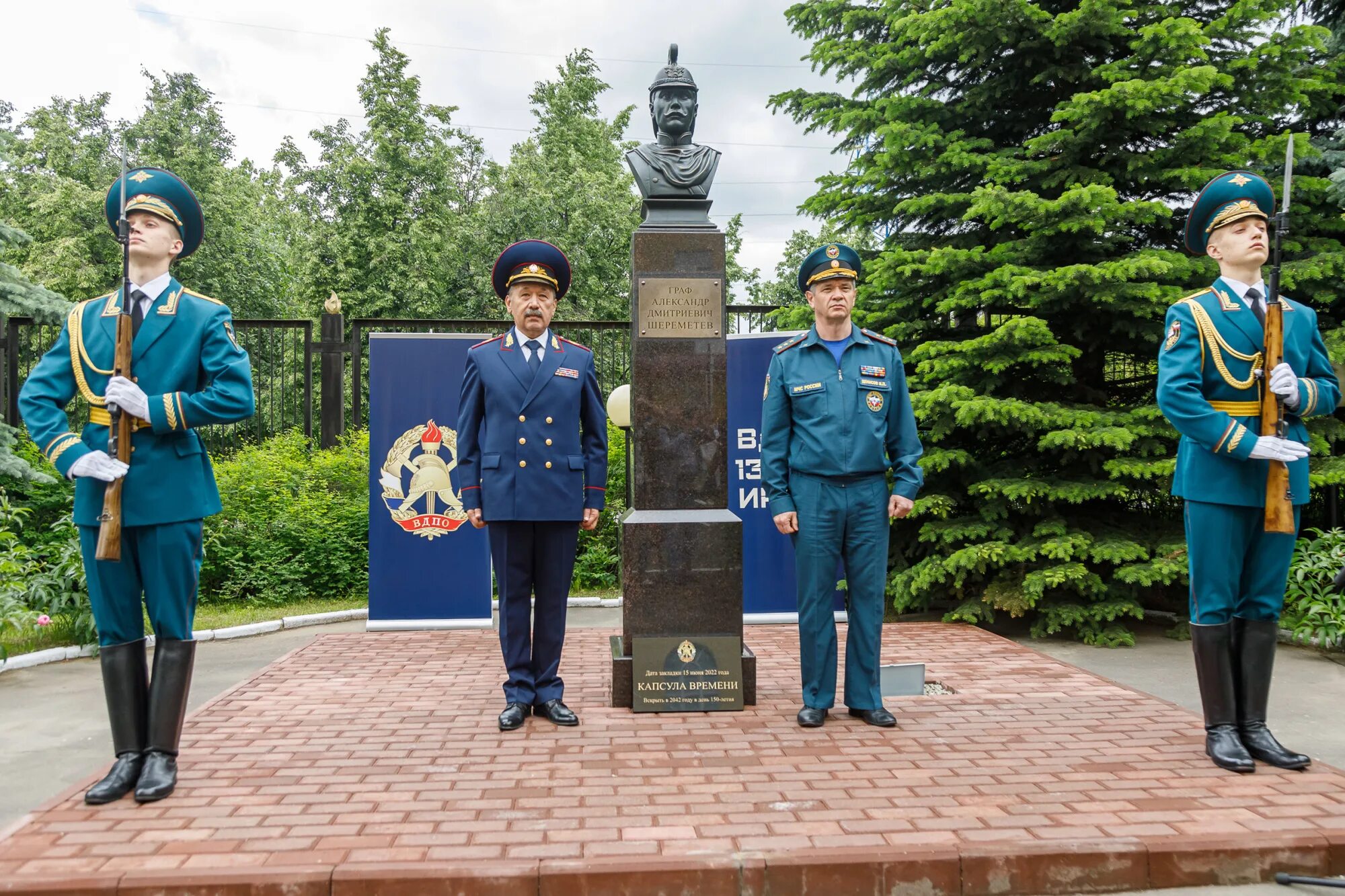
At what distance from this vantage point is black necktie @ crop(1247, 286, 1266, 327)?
3.95 meters

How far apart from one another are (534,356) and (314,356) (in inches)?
300

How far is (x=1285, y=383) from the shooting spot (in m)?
3.74

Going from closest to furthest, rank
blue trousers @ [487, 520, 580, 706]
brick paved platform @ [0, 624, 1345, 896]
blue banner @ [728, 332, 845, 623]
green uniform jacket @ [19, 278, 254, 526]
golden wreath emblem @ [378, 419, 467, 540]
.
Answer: brick paved platform @ [0, 624, 1345, 896], green uniform jacket @ [19, 278, 254, 526], blue trousers @ [487, 520, 580, 706], golden wreath emblem @ [378, 419, 467, 540], blue banner @ [728, 332, 845, 623]

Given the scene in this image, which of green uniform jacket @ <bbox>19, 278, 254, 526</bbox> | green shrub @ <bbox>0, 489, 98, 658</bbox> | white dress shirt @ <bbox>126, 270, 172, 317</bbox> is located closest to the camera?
green uniform jacket @ <bbox>19, 278, 254, 526</bbox>

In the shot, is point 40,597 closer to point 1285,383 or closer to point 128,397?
point 128,397

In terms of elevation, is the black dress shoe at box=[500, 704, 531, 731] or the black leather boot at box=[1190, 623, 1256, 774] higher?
the black leather boot at box=[1190, 623, 1256, 774]

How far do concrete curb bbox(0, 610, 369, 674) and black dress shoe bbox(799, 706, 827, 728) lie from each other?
3.67 m

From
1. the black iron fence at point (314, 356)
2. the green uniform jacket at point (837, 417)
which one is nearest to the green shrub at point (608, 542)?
the black iron fence at point (314, 356)

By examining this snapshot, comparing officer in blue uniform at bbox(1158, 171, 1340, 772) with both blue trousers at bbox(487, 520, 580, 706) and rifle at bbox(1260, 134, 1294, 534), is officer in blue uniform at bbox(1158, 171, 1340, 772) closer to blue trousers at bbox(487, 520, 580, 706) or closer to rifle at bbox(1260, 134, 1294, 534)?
rifle at bbox(1260, 134, 1294, 534)

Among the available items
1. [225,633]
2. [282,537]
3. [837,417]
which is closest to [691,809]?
[837,417]

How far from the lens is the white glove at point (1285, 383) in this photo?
3746mm

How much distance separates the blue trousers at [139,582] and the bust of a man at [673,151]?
115 inches

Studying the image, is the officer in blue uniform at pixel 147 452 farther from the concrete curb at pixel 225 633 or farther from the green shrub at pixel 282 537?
the green shrub at pixel 282 537

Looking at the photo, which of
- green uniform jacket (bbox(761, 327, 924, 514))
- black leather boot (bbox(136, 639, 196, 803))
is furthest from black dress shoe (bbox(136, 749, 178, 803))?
green uniform jacket (bbox(761, 327, 924, 514))
